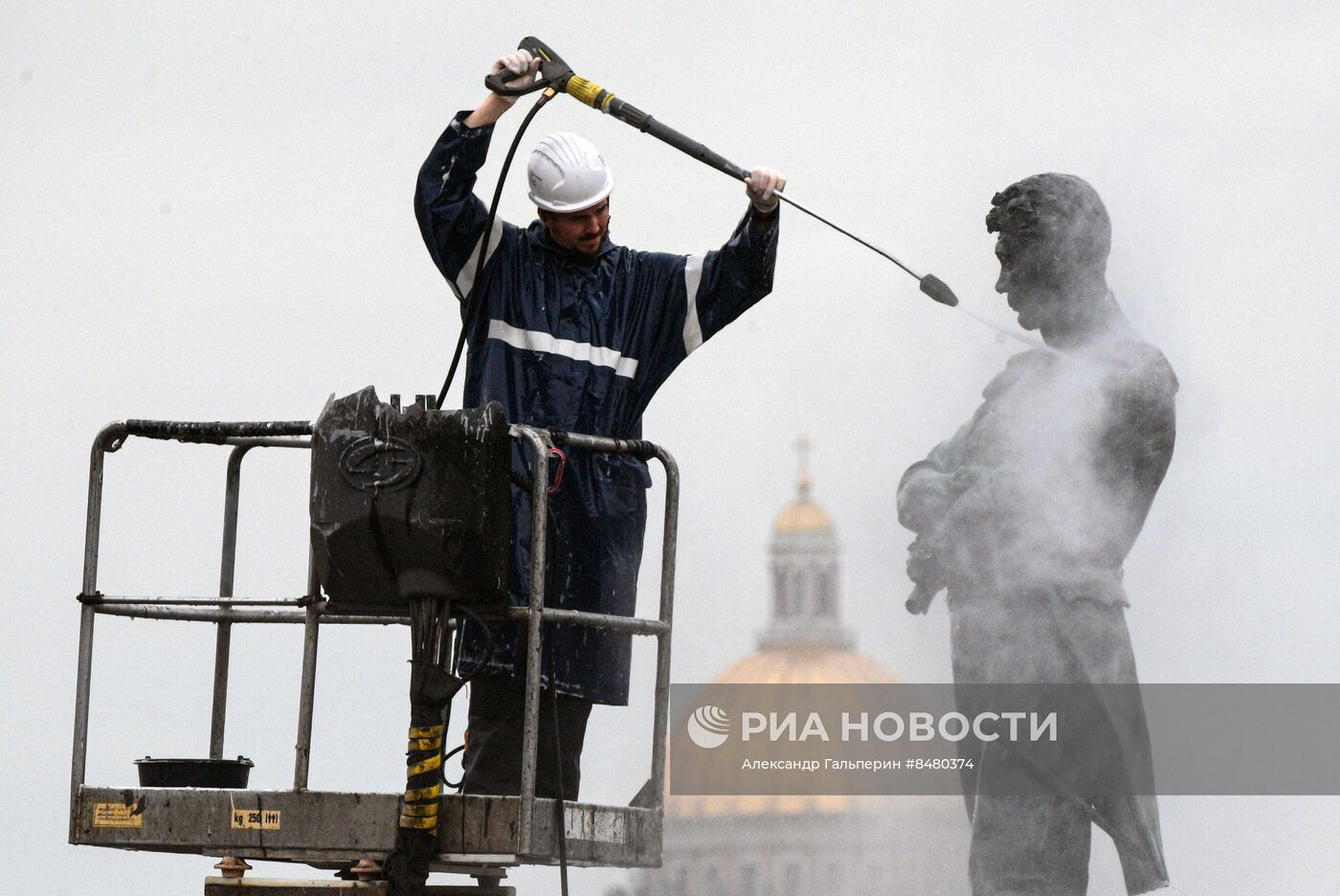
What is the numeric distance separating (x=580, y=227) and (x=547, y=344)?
0.39 m

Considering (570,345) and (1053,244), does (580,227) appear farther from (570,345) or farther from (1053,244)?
(1053,244)

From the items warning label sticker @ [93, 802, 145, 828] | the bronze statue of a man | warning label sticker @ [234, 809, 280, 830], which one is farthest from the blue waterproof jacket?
the bronze statue of a man

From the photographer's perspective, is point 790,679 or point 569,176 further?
point 790,679

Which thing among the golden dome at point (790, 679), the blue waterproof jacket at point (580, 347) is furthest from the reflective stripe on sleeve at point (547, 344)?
the golden dome at point (790, 679)

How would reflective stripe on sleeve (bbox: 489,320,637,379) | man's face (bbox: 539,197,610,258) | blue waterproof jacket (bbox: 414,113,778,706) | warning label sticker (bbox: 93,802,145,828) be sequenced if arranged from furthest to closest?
man's face (bbox: 539,197,610,258)
reflective stripe on sleeve (bbox: 489,320,637,379)
blue waterproof jacket (bbox: 414,113,778,706)
warning label sticker (bbox: 93,802,145,828)

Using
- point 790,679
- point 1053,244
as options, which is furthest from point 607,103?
point 790,679

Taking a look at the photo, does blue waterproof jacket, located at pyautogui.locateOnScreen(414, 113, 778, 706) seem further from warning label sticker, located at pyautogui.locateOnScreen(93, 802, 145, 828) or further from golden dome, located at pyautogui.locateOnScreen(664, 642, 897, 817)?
golden dome, located at pyautogui.locateOnScreen(664, 642, 897, 817)

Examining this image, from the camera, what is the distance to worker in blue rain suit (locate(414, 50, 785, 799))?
788cm

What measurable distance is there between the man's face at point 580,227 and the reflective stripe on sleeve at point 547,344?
1.03 ft

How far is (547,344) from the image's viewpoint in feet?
26.8

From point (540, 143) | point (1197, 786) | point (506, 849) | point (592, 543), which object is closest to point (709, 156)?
point (540, 143)

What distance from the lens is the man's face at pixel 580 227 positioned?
27.2 feet

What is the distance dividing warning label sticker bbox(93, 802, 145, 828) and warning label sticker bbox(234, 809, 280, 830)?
0.33 metres

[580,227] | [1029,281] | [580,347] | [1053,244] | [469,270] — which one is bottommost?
[580,347]
